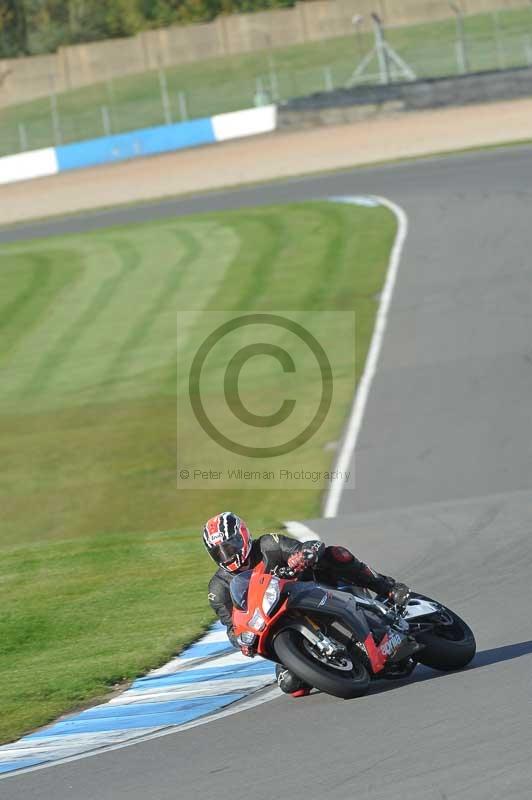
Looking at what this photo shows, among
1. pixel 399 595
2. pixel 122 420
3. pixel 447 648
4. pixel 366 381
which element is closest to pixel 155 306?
pixel 122 420

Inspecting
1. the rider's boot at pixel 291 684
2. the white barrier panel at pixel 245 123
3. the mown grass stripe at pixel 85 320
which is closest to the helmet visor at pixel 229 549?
the rider's boot at pixel 291 684

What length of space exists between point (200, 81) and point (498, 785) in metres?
60.9

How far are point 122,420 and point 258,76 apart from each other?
38.4 m

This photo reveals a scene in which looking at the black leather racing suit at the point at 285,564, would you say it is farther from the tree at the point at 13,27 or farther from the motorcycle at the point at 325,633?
the tree at the point at 13,27

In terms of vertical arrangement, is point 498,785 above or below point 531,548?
above

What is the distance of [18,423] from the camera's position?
2198 cm

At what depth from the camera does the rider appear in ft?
24.9

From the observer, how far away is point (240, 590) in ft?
24.7

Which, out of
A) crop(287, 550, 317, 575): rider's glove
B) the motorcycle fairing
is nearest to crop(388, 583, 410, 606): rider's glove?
the motorcycle fairing

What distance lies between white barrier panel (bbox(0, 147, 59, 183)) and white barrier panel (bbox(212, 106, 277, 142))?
649 centimetres

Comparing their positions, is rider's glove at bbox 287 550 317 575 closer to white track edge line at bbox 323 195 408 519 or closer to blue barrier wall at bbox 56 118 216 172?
white track edge line at bbox 323 195 408 519

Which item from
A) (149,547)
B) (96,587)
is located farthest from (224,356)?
(96,587)

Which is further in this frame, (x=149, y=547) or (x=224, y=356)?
(x=224, y=356)

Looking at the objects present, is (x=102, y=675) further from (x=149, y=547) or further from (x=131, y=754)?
(x=149, y=547)
